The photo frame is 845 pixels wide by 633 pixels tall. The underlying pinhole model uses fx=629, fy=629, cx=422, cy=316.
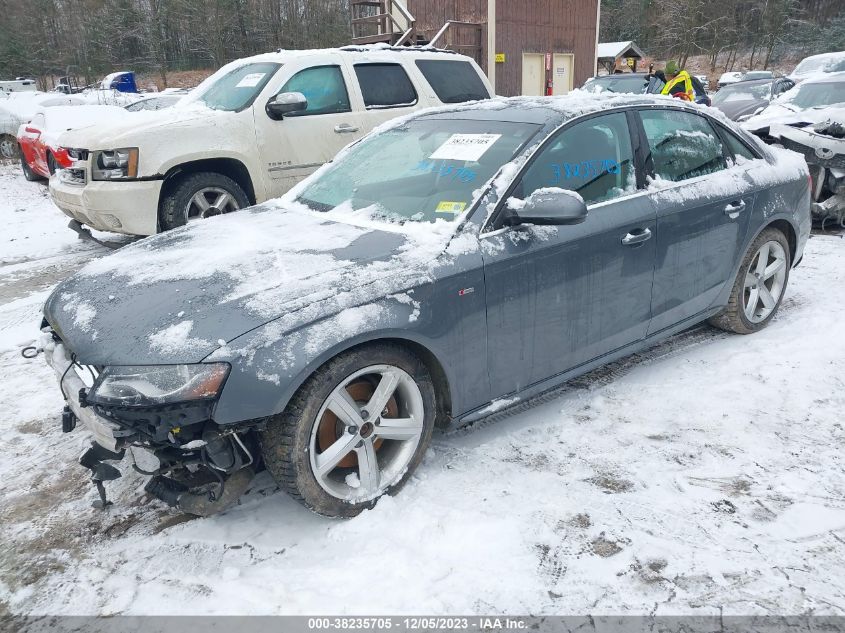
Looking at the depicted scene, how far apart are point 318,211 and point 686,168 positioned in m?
2.22

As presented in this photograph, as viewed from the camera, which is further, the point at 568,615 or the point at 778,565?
the point at 778,565

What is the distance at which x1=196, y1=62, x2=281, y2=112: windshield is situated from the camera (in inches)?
249

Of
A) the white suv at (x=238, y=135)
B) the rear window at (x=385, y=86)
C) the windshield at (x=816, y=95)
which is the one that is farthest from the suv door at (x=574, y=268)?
the windshield at (x=816, y=95)

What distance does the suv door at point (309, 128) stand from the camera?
20.7ft

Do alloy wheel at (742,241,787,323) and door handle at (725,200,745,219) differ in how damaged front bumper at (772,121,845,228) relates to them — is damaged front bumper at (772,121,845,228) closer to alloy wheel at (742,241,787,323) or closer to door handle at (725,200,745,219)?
alloy wheel at (742,241,787,323)

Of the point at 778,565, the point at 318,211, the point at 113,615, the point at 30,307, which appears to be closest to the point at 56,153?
the point at 30,307

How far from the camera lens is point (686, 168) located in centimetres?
381

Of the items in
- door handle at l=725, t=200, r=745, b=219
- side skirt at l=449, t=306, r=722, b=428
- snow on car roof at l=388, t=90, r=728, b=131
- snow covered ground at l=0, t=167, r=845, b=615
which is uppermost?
snow on car roof at l=388, t=90, r=728, b=131

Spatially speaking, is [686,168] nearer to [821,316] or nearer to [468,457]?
[821,316]

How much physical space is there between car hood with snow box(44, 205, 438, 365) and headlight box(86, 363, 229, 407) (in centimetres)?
4

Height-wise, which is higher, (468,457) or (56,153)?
(56,153)

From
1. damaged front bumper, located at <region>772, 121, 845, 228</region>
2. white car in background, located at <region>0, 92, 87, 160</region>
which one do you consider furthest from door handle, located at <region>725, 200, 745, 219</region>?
white car in background, located at <region>0, 92, 87, 160</region>

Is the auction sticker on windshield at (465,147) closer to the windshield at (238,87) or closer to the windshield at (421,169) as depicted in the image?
the windshield at (421,169)

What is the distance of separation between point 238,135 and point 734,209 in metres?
4.44
